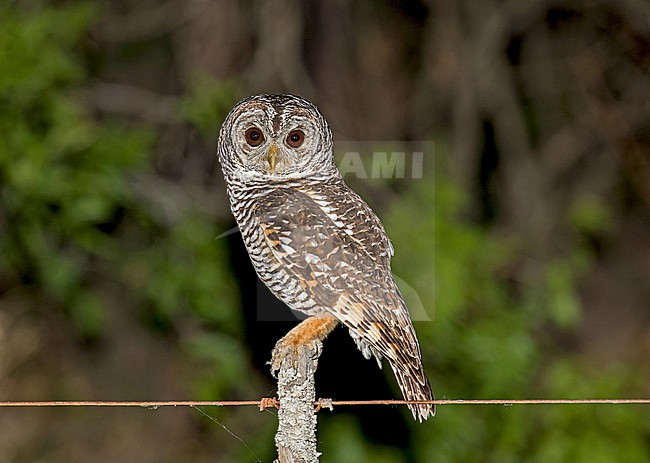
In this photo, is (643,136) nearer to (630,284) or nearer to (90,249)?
(630,284)

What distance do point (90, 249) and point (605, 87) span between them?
9.50 ft

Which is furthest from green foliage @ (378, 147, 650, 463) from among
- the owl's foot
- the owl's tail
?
the owl's tail

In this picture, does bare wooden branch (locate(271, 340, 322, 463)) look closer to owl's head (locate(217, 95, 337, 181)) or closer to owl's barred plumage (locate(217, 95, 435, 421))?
owl's barred plumage (locate(217, 95, 435, 421))

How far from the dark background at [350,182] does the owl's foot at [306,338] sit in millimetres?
932

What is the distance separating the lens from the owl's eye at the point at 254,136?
148cm

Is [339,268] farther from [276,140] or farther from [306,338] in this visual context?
[276,140]

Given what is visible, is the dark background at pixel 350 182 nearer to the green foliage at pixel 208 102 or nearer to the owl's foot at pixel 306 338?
the green foliage at pixel 208 102

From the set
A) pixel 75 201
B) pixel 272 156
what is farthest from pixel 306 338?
pixel 75 201

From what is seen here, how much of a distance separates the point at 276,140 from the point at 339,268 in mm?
272

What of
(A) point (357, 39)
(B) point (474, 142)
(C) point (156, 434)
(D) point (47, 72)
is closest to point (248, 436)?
(C) point (156, 434)

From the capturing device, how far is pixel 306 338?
155cm

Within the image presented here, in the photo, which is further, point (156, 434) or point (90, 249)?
point (156, 434)

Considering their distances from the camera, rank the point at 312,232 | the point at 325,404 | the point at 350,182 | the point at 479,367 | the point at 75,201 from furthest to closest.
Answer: the point at 479,367, the point at 350,182, the point at 75,201, the point at 312,232, the point at 325,404

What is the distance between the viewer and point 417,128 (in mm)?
4320
